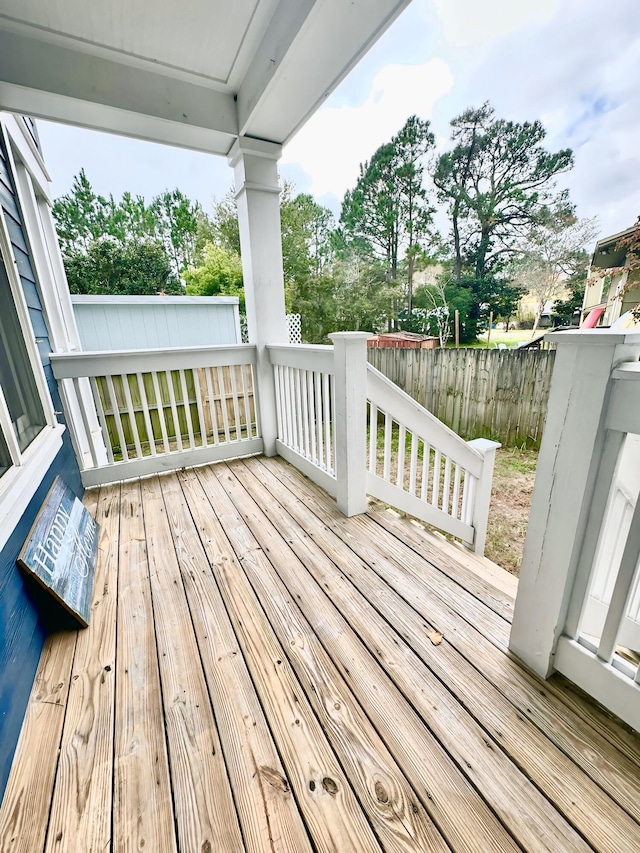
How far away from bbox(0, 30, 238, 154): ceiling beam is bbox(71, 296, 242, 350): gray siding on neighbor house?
2.31m

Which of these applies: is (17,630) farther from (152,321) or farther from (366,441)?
(152,321)

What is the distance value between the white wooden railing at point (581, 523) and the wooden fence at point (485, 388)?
12.3 ft

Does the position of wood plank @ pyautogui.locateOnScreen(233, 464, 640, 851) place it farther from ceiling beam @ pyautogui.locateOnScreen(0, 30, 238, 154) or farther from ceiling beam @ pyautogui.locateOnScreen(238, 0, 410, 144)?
ceiling beam @ pyautogui.locateOnScreen(0, 30, 238, 154)

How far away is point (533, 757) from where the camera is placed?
853mm

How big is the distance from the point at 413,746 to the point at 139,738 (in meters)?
0.74

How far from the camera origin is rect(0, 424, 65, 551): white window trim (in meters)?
1.02

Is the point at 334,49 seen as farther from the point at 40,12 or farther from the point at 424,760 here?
the point at 424,760

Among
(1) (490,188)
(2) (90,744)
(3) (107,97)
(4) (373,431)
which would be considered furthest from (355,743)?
(1) (490,188)

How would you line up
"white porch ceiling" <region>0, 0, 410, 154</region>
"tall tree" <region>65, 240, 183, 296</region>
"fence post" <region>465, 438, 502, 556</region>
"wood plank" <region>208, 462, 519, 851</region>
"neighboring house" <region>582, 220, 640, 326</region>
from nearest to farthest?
"wood plank" <region>208, 462, 519, 851</region> → "white porch ceiling" <region>0, 0, 410, 154</region> → "fence post" <region>465, 438, 502, 556</region> → "neighboring house" <region>582, 220, 640, 326</region> → "tall tree" <region>65, 240, 183, 296</region>

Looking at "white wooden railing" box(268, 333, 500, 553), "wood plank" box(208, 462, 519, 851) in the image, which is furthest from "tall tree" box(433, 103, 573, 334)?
"wood plank" box(208, 462, 519, 851)

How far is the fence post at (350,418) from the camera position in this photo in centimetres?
173

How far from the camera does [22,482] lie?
1.18m

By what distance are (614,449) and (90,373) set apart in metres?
2.70

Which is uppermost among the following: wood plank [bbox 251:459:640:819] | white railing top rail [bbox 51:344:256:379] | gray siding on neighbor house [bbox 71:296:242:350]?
gray siding on neighbor house [bbox 71:296:242:350]
